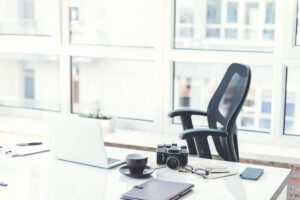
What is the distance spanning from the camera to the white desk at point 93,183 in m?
1.99

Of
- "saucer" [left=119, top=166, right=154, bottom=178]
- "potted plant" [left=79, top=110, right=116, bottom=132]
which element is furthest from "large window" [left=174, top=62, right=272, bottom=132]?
"saucer" [left=119, top=166, right=154, bottom=178]

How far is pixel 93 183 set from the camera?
2150mm

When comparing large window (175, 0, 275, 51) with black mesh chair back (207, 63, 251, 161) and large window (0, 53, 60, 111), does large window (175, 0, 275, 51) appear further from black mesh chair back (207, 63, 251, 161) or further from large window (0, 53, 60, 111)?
large window (0, 53, 60, 111)

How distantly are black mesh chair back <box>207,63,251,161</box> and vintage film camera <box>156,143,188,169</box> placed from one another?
1.94 feet

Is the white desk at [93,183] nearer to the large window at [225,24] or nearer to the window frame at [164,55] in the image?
the window frame at [164,55]

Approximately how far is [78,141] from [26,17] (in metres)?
2.22

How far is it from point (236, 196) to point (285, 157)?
135cm

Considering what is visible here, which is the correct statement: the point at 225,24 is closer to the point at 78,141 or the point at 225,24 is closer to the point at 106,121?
the point at 106,121

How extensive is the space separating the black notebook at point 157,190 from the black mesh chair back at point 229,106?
932mm

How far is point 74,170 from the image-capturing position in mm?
2338

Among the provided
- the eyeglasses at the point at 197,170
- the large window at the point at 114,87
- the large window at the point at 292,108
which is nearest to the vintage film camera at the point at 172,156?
the eyeglasses at the point at 197,170

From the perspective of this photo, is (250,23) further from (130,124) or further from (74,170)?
(74,170)

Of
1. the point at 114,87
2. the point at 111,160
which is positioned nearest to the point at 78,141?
the point at 111,160

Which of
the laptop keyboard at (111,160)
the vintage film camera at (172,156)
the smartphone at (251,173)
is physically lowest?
the smartphone at (251,173)
